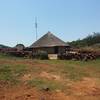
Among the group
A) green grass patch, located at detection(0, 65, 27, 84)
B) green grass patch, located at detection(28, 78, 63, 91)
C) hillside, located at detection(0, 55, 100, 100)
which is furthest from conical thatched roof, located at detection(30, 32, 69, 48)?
green grass patch, located at detection(28, 78, 63, 91)

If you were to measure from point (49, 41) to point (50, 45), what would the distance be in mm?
748

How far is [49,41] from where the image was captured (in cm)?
3788

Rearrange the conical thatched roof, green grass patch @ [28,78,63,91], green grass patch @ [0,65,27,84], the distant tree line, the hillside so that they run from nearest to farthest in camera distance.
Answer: the hillside
green grass patch @ [28,78,63,91]
green grass patch @ [0,65,27,84]
the conical thatched roof
the distant tree line

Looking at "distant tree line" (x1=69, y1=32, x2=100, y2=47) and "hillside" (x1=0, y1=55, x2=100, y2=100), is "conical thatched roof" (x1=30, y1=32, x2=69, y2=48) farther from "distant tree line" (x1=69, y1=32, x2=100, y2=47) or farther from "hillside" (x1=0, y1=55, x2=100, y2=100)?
"hillside" (x1=0, y1=55, x2=100, y2=100)

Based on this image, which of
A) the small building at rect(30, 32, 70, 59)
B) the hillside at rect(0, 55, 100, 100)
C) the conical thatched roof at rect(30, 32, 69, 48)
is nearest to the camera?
the hillside at rect(0, 55, 100, 100)

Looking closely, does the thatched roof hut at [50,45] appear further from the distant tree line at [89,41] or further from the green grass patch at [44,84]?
the green grass patch at [44,84]

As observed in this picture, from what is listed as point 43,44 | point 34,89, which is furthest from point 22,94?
point 43,44

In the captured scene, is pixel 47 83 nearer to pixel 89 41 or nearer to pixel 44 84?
pixel 44 84

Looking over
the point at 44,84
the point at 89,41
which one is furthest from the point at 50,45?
the point at 44,84

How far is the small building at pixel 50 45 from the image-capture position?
37.4 metres

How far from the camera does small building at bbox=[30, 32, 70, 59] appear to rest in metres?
37.4

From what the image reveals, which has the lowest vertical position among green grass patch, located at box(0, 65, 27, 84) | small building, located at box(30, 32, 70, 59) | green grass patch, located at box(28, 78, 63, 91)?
green grass patch, located at box(28, 78, 63, 91)

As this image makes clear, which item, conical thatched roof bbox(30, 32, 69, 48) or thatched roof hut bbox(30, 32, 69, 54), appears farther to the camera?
conical thatched roof bbox(30, 32, 69, 48)

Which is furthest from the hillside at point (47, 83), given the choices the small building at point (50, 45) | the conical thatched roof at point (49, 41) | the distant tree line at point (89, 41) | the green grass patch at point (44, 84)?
the distant tree line at point (89, 41)
